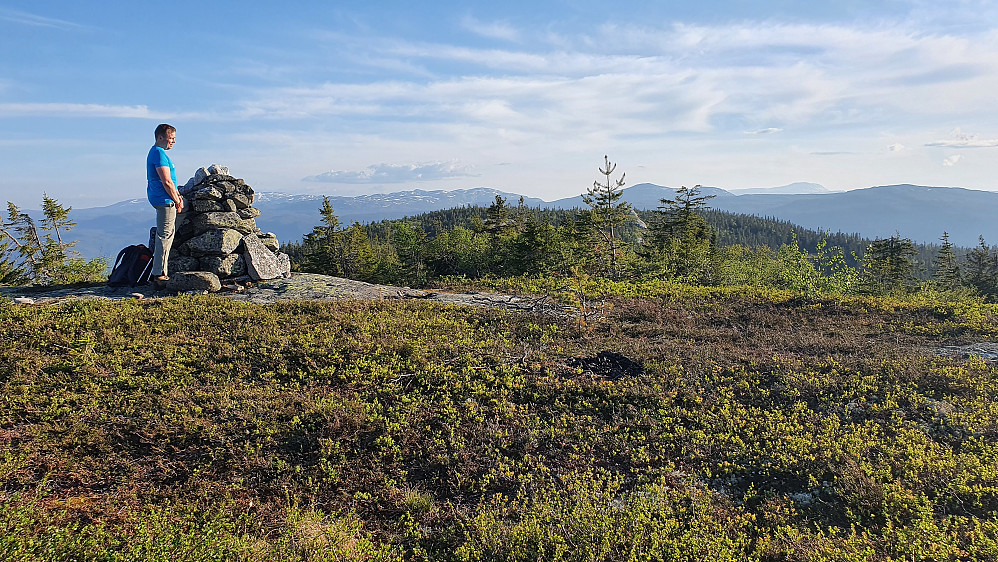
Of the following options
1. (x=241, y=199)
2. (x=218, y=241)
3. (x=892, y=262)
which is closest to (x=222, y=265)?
(x=218, y=241)

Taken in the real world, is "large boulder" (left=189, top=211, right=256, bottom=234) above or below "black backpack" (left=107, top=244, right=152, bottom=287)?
above

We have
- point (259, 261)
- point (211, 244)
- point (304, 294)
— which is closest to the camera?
point (304, 294)

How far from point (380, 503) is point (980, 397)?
10530 mm

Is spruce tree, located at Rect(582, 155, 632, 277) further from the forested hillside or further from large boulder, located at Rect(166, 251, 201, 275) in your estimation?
large boulder, located at Rect(166, 251, 201, 275)

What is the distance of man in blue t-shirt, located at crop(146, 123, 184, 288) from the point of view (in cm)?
1311

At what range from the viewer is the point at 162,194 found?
45.6 ft

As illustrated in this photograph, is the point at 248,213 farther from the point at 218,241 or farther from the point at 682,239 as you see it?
the point at 682,239

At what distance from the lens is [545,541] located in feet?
17.7

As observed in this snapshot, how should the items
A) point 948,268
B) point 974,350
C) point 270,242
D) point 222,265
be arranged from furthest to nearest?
point 948,268, point 270,242, point 222,265, point 974,350

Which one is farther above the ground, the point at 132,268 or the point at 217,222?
the point at 217,222

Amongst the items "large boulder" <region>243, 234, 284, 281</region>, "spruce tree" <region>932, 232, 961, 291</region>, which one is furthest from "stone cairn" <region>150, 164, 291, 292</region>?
"spruce tree" <region>932, 232, 961, 291</region>

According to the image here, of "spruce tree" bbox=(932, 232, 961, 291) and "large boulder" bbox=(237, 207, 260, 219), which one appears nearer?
"large boulder" bbox=(237, 207, 260, 219)

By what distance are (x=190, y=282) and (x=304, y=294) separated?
3366mm

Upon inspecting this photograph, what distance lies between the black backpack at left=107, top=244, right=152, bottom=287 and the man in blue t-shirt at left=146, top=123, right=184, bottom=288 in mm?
463
